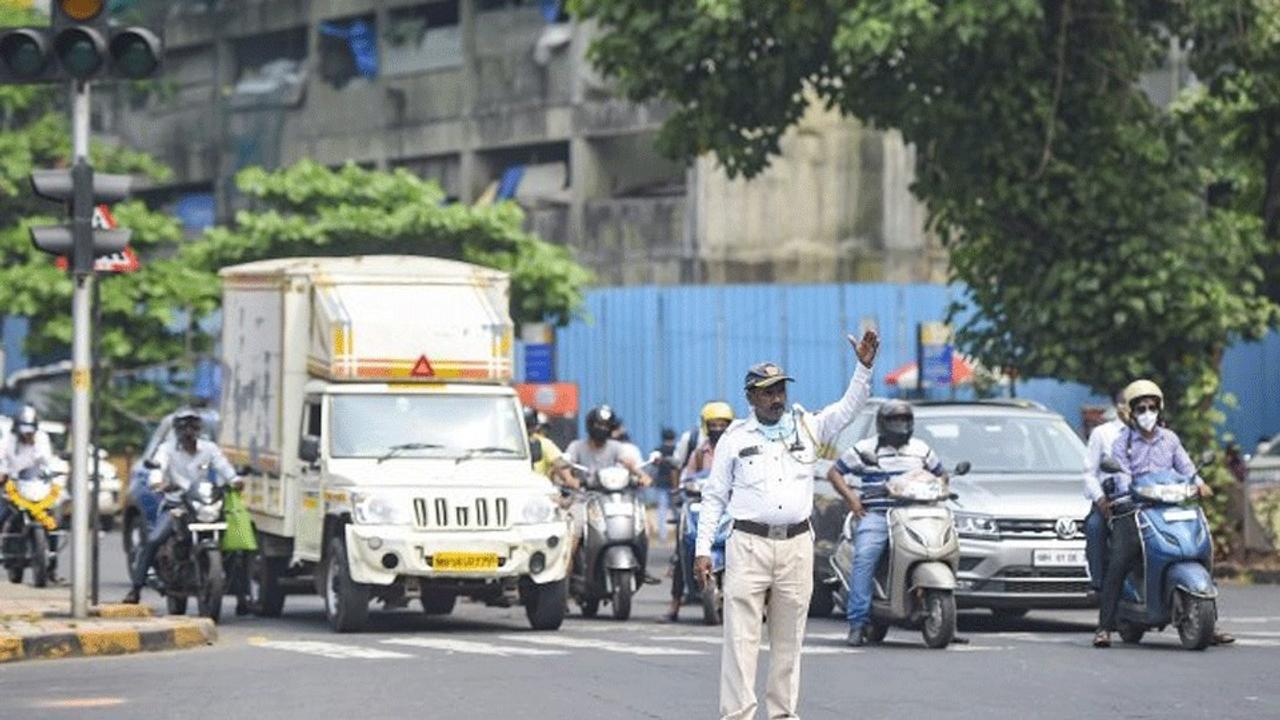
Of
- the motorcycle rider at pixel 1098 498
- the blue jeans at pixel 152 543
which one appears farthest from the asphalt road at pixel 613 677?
the blue jeans at pixel 152 543

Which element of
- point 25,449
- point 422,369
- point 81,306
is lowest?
point 25,449

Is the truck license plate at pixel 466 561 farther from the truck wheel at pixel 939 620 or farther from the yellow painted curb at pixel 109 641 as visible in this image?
the truck wheel at pixel 939 620

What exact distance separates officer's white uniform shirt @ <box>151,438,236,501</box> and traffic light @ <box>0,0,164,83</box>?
14.9 feet

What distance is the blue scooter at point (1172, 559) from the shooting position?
19.2m

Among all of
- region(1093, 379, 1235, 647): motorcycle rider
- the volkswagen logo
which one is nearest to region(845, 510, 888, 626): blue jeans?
region(1093, 379, 1235, 647): motorcycle rider

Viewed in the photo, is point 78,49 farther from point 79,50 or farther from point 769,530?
point 769,530

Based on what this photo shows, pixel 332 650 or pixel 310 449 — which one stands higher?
pixel 310 449

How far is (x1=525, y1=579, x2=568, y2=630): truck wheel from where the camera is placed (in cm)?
2219

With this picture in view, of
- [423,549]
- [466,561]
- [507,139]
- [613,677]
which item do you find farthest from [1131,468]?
[507,139]

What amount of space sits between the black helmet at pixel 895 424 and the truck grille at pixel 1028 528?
1.59m

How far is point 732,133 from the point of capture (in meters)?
31.3

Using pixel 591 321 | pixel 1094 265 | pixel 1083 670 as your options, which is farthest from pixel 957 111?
pixel 591 321

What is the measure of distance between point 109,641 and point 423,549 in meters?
2.71

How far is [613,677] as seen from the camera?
678 inches
